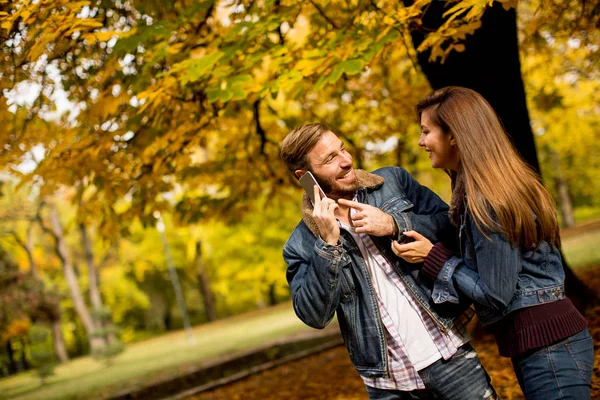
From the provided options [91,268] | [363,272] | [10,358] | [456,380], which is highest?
[91,268]

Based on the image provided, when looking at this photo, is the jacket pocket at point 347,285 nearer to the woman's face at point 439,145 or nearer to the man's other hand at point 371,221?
the man's other hand at point 371,221

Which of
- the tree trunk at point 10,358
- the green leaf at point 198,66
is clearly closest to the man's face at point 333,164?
the green leaf at point 198,66

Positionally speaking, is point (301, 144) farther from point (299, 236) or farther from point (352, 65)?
point (352, 65)

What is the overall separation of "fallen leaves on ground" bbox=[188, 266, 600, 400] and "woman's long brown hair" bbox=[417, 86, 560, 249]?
8.66 ft

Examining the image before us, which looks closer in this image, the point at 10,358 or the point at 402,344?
the point at 402,344

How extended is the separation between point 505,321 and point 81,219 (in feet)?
16.5

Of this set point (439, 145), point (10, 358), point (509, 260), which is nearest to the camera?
point (509, 260)

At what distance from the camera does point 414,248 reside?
7.51 feet

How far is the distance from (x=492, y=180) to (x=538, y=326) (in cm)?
57

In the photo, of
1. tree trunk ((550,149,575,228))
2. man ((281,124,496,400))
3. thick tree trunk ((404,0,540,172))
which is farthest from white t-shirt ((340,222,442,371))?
tree trunk ((550,149,575,228))

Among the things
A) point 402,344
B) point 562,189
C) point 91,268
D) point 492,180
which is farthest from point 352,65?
point 562,189

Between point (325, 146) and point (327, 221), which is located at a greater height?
point (325, 146)

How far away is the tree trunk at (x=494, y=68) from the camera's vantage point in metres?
5.21

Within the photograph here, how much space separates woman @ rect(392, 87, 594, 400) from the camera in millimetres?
2020
